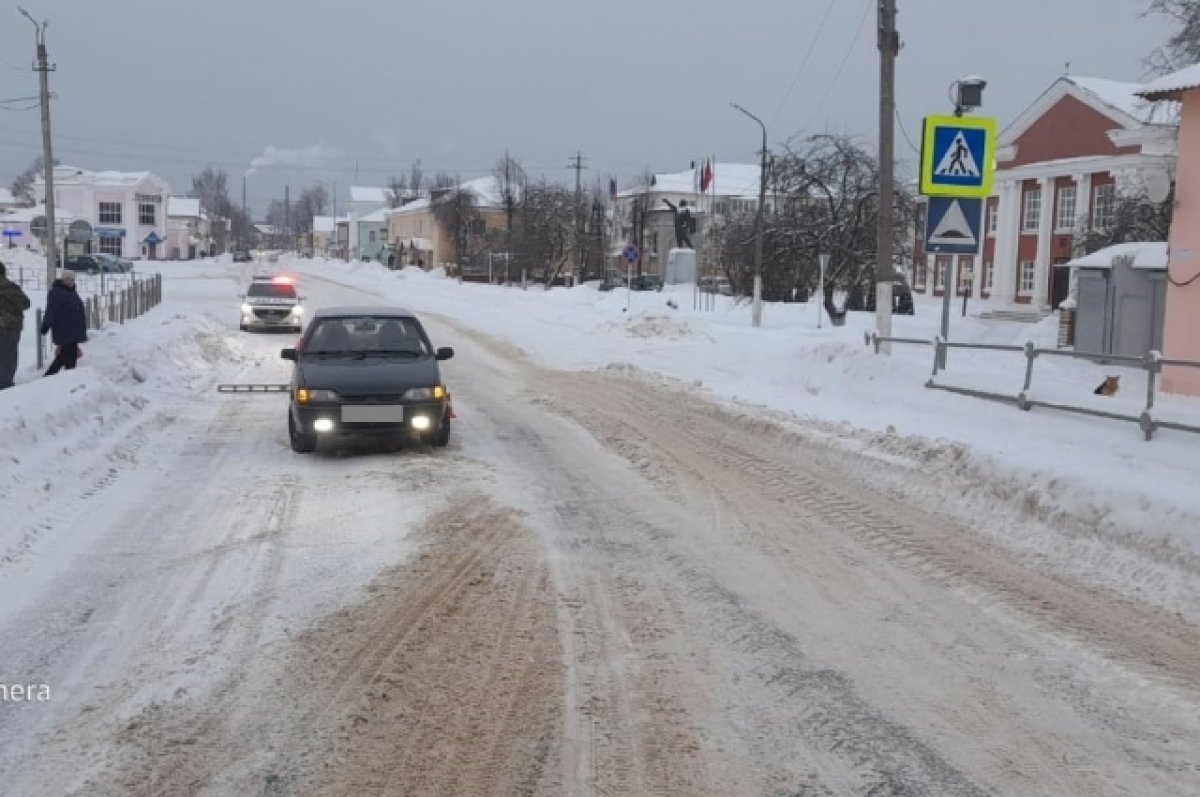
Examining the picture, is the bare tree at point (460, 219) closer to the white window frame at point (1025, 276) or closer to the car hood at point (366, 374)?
the white window frame at point (1025, 276)

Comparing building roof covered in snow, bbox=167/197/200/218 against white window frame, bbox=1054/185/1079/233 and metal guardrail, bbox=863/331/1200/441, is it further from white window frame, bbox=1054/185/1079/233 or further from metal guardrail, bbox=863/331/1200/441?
metal guardrail, bbox=863/331/1200/441

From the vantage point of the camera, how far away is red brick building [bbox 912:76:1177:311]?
44781 mm

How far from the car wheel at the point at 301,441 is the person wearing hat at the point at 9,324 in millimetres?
6356

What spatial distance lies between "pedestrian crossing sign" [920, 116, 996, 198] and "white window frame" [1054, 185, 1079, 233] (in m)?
39.8

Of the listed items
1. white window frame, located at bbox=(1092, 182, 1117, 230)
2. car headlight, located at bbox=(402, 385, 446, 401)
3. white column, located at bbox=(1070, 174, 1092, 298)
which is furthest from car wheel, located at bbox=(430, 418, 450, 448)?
white column, located at bbox=(1070, 174, 1092, 298)

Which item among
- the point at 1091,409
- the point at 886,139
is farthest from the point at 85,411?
the point at 886,139

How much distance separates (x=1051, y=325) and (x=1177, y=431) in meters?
26.7

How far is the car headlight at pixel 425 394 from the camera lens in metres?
10.5

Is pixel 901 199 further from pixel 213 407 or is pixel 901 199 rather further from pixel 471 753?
pixel 471 753

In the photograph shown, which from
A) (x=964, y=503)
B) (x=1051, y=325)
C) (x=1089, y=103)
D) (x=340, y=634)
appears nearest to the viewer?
(x=340, y=634)

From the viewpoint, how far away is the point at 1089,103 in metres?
46.5

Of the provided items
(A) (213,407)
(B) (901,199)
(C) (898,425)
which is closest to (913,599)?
(C) (898,425)

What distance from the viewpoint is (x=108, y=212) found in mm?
112062

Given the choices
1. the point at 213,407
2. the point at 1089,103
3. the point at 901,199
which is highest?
the point at 1089,103
